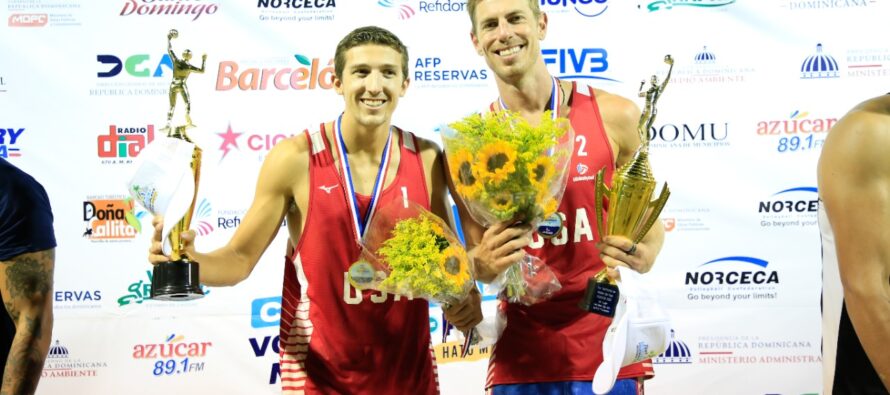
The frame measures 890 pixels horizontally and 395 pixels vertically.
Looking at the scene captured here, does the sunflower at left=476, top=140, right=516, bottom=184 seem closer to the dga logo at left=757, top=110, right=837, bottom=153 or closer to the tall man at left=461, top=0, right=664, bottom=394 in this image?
the tall man at left=461, top=0, right=664, bottom=394

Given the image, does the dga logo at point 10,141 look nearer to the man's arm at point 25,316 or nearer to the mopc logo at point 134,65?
the mopc logo at point 134,65

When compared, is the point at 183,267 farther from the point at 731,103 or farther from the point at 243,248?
the point at 731,103

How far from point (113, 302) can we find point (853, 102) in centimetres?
412

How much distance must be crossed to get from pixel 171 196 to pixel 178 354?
2534 mm

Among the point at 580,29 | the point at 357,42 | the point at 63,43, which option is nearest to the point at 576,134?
the point at 357,42

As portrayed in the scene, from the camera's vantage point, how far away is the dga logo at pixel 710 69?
480 cm

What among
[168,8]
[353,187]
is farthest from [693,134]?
[168,8]

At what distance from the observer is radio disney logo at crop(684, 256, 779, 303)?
4.77m

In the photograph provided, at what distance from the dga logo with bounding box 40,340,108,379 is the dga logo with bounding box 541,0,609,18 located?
310cm

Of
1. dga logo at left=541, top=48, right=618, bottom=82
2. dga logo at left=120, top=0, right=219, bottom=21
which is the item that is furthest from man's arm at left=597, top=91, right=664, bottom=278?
dga logo at left=120, top=0, right=219, bottom=21

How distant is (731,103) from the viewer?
15.8ft

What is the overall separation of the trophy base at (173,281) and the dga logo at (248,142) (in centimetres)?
→ 230

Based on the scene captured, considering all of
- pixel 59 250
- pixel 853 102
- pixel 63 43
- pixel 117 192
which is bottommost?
pixel 59 250

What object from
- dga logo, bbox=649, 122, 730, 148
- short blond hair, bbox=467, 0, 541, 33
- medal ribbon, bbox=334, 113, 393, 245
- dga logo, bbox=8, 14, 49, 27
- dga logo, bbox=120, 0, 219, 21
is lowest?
medal ribbon, bbox=334, 113, 393, 245
